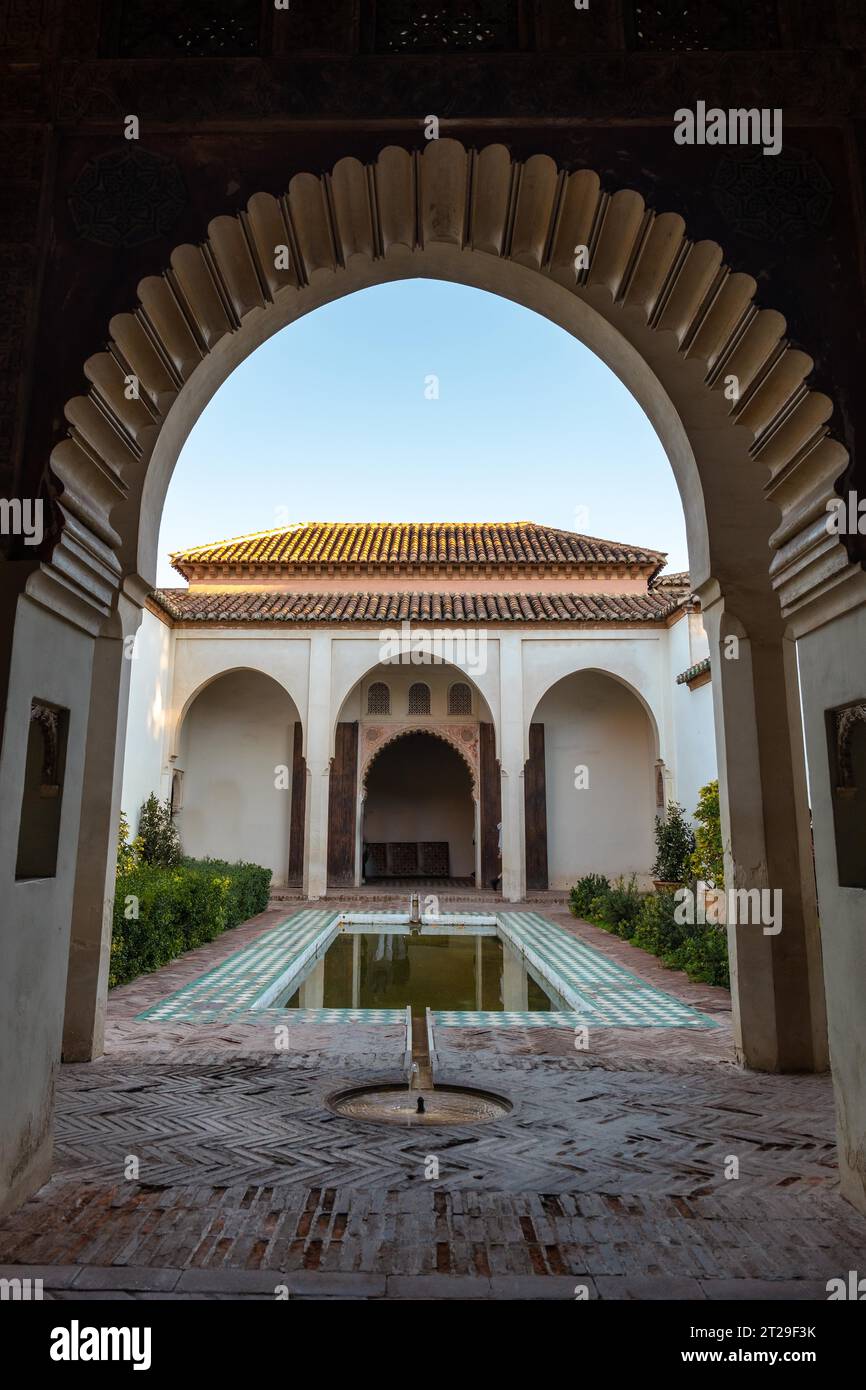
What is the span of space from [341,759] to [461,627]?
3.86 m

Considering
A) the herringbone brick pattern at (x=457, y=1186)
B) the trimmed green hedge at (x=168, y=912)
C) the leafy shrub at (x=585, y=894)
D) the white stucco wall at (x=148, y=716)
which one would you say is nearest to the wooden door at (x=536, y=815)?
the leafy shrub at (x=585, y=894)

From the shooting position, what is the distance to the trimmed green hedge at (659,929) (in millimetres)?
8570

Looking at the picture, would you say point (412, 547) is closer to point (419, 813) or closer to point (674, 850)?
point (419, 813)

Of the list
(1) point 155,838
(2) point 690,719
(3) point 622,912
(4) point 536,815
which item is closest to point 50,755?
(3) point 622,912

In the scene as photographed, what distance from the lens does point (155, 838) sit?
15.7 m

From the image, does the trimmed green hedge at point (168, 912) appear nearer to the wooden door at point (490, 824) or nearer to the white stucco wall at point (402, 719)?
the white stucco wall at point (402, 719)

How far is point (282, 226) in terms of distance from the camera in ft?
11.9

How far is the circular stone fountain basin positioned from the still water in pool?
104 inches

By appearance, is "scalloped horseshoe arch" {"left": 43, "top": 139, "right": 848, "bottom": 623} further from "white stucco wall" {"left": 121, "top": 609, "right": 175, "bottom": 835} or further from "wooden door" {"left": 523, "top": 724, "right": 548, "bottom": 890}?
"wooden door" {"left": 523, "top": 724, "right": 548, "bottom": 890}

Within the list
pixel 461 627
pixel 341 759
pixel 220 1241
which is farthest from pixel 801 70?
pixel 341 759

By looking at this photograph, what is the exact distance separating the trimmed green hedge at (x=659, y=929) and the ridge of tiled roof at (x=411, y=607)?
546cm

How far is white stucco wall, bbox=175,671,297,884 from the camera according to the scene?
19.1 m

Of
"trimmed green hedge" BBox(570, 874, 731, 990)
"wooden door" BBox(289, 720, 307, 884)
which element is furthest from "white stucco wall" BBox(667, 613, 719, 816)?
"wooden door" BBox(289, 720, 307, 884)

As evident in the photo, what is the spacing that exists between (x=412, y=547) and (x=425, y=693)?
3686 millimetres
